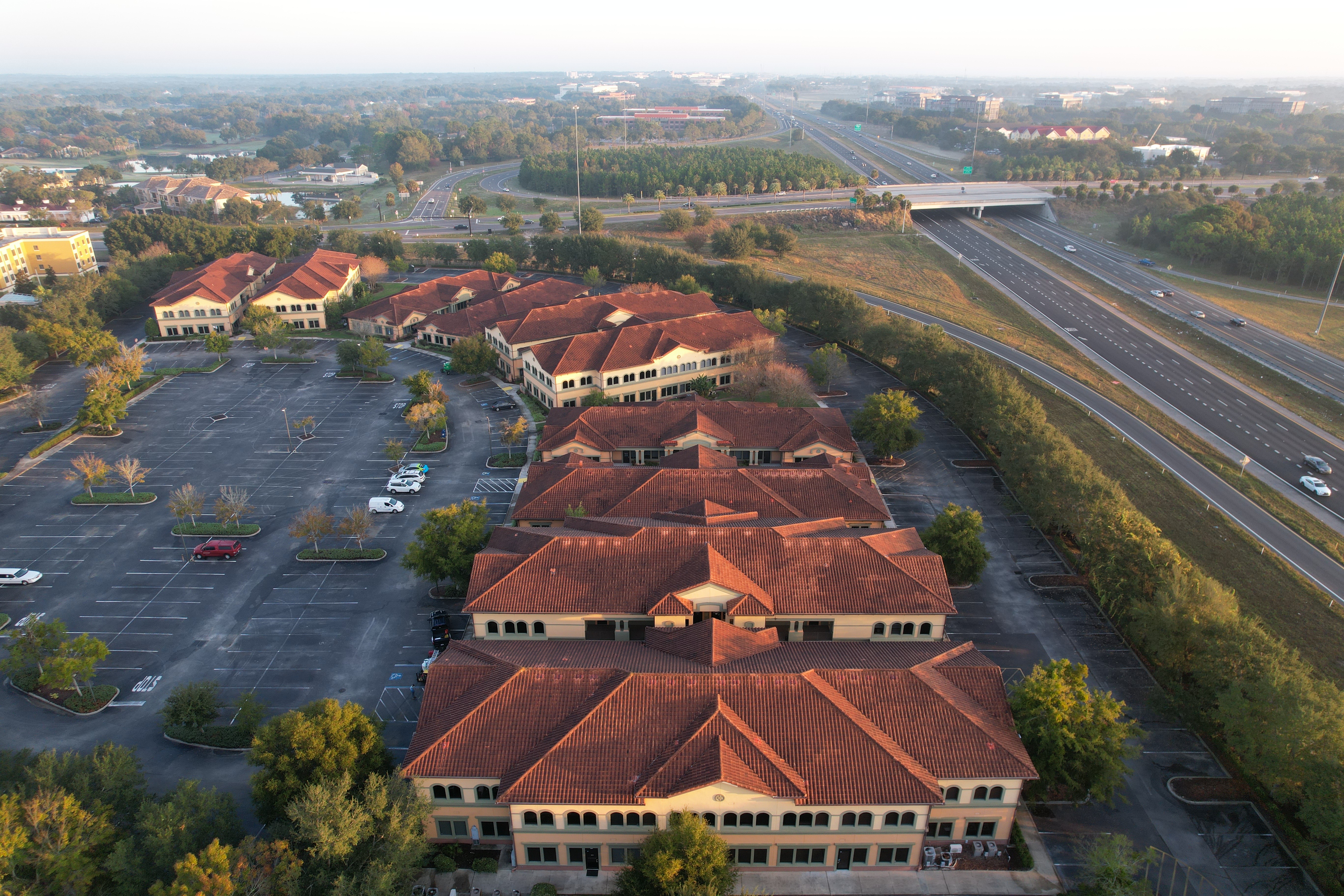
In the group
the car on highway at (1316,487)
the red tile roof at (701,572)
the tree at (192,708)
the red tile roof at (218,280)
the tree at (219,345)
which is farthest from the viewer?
the red tile roof at (218,280)

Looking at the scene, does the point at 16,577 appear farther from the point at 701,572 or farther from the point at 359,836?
the point at 701,572

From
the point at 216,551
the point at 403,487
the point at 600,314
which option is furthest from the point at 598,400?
the point at 216,551

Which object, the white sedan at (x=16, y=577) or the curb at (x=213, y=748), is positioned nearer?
the curb at (x=213, y=748)

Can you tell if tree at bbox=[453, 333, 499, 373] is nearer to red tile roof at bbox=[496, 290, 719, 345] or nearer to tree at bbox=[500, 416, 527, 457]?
red tile roof at bbox=[496, 290, 719, 345]

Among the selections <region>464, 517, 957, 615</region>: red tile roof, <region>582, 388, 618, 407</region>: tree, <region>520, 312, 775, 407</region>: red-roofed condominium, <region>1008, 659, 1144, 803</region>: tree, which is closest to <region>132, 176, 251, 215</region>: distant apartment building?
<region>520, 312, 775, 407</region>: red-roofed condominium

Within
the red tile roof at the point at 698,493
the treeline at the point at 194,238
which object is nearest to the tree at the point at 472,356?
the red tile roof at the point at 698,493

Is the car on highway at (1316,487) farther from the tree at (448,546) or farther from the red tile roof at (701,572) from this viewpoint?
the tree at (448,546)

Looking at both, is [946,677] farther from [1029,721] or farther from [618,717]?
[618,717]
